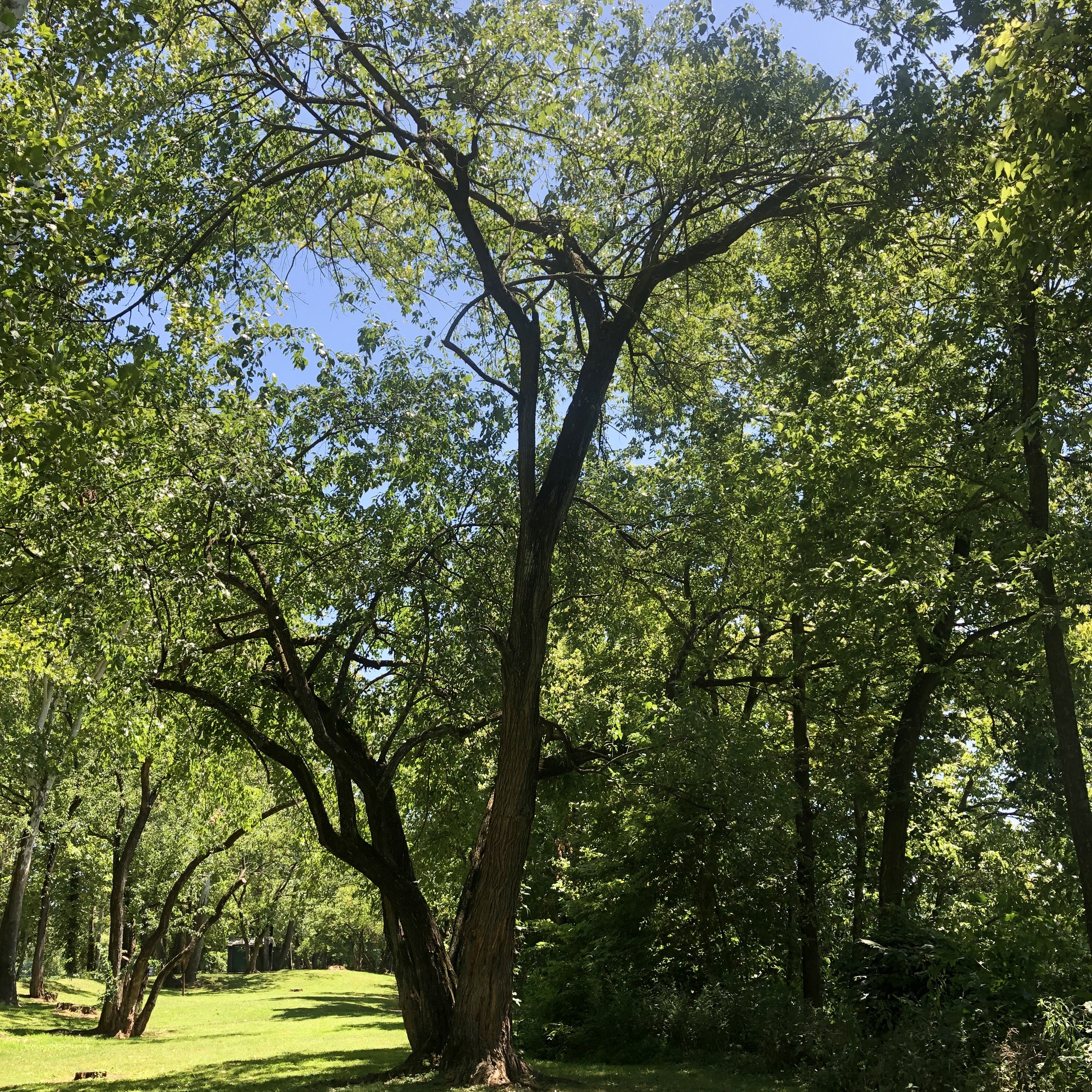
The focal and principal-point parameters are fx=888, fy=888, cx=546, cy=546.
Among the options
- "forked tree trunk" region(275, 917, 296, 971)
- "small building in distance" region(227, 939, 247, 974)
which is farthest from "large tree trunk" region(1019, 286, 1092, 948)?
"small building in distance" region(227, 939, 247, 974)

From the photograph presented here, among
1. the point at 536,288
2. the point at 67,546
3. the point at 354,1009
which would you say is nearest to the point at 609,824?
the point at 536,288

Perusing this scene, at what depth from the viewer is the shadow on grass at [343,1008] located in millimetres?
26844

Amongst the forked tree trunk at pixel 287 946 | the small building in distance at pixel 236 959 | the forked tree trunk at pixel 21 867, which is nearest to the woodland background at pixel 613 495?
the forked tree trunk at pixel 21 867

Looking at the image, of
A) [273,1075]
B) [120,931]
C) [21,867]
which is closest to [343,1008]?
[21,867]

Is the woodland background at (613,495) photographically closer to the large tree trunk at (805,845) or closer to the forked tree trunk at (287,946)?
the large tree trunk at (805,845)

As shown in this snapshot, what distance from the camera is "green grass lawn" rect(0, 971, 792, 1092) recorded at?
1020 centimetres

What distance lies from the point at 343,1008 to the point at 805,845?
22.6 meters

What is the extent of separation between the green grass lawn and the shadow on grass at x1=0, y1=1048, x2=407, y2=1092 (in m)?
0.04

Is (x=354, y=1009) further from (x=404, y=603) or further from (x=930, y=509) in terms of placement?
(x=930, y=509)

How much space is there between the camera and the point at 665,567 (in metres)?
13.1

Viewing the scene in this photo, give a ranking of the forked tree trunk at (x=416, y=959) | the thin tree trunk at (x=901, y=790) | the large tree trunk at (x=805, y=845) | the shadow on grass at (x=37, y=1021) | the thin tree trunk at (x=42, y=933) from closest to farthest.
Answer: the forked tree trunk at (x=416, y=959) → the thin tree trunk at (x=901, y=790) → the large tree trunk at (x=805, y=845) → the shadow on grass at (x=37, y=1021) → the thin tree trunk at (x=42, y=933)

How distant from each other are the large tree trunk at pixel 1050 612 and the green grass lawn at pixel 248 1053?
4.33 metres

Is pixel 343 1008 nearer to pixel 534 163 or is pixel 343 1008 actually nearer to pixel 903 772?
pixel 903 772

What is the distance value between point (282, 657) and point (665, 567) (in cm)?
552
